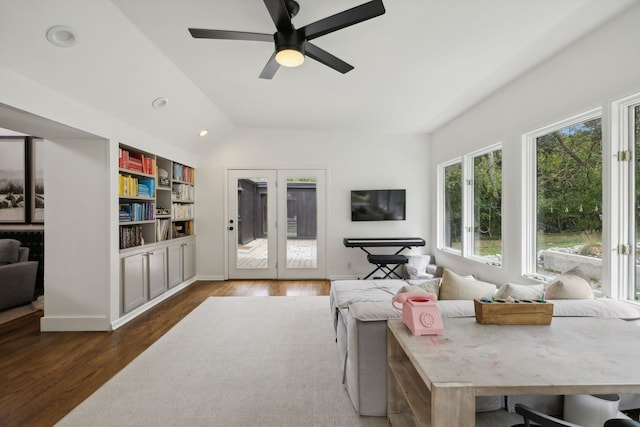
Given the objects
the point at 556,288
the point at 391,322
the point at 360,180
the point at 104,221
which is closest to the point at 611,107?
the point at 556,288

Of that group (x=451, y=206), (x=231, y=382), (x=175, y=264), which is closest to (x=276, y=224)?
(x=175, y=264)

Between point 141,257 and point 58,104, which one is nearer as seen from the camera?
point 58,104

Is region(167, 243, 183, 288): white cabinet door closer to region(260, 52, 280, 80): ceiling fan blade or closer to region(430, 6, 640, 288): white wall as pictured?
region(260, 52, 280, 80): ceiling fan blade

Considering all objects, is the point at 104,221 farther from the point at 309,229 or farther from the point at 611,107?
the point at 611,107

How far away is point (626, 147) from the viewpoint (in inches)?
82.4

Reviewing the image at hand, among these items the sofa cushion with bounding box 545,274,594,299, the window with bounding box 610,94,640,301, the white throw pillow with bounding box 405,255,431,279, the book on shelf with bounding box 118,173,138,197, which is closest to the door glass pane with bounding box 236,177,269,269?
the book on shelf with bounding box 118,173,138,197

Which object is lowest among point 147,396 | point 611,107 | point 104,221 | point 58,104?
point 147,396

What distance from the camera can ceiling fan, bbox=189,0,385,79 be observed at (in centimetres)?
171

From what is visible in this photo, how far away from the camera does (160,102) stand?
3.26 meters

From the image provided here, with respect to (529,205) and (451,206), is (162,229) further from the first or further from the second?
(529,205)

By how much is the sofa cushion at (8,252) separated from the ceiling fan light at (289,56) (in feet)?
14.3

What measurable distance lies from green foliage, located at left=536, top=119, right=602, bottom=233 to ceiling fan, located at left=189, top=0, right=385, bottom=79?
6.93ft

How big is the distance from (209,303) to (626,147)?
→ 14.7ft

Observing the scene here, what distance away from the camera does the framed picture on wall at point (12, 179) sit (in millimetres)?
4410
